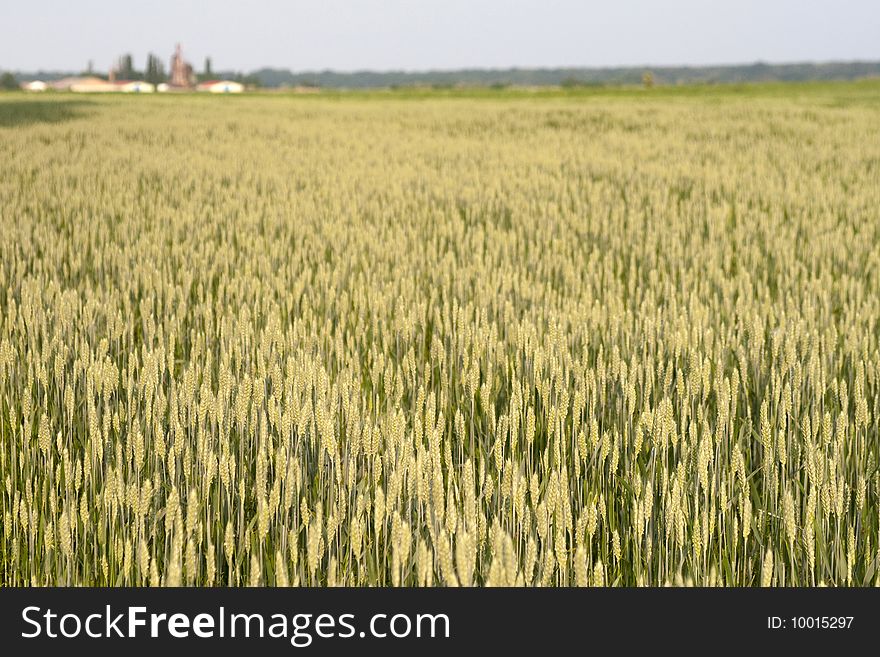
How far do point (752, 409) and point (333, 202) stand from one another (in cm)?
465

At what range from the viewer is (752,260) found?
507cm

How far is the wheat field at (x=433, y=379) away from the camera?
1.70 meters

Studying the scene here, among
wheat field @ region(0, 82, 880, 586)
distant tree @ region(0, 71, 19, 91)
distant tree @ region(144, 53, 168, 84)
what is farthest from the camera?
distant tree @ region(144, 53, 168, 84)

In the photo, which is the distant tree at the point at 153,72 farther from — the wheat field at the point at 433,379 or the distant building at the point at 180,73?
the wheat field at the point at 433,379

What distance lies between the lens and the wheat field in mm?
1702

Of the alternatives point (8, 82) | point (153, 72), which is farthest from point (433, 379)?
point (153, 72)

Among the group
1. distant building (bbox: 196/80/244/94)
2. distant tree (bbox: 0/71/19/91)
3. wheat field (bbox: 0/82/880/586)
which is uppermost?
distant building (bbox: 196/80/244/94)

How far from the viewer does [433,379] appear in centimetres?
283

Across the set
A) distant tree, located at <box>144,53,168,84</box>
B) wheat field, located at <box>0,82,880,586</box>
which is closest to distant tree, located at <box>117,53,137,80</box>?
distant tree, located at <box>144,53,168,84</box>

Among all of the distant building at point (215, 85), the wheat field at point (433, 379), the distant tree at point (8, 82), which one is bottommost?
the wheat field at point (433, 379)

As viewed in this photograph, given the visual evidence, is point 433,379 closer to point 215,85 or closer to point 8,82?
point 8,82

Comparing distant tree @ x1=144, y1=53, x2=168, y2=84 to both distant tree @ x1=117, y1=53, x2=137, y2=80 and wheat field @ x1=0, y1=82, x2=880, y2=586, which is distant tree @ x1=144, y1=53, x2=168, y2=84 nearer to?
distant tree @ x1=117, y1=53, x2=137, y2=80

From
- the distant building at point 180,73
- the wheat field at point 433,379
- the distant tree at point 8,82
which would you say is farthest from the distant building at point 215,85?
the wheat field at point 433,379

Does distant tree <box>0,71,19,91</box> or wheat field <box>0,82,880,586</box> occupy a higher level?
distant tree <box>0,71,19,91</box>
